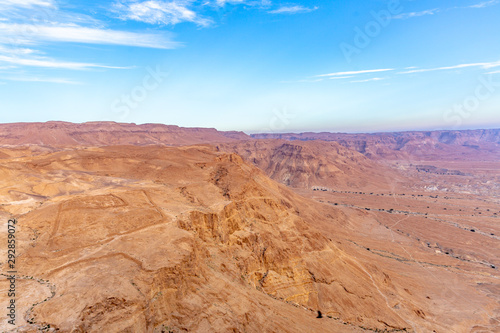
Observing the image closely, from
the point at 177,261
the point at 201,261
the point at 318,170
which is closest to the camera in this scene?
the point at 177,261

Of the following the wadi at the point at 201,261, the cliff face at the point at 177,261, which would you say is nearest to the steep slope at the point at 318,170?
the wadi at the point at 201,261

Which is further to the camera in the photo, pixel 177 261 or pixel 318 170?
pixel 318 170

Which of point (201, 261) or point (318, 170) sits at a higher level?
point (318, 170)

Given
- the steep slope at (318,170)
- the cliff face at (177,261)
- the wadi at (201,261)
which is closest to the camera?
the cliff face at (177,261)

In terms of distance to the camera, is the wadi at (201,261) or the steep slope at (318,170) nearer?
the wadi at (201,261)

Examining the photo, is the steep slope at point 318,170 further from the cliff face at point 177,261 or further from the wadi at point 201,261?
the cliff face at point 177,261

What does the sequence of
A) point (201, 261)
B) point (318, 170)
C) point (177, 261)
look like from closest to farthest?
1. point (177, 261)
2. point (201, 261)
3. point (318, 170)

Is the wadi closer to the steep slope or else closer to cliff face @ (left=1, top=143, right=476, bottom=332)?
cliff face @ (left=1, top=143, right=476, bottom=332)

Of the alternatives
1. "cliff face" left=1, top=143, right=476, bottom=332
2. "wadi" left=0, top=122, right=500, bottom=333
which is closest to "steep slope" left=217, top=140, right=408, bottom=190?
"wadi" left=0, top=122, right=500, bottom=333

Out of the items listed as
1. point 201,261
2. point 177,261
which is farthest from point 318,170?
point 177,261

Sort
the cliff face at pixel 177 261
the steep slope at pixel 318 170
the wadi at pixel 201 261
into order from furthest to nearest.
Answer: the steep slope at pixel 318 170 < the wadi at pixel 201 261 < the cliff face at pixel 177 261

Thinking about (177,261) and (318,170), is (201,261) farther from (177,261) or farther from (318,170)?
(318,170)
